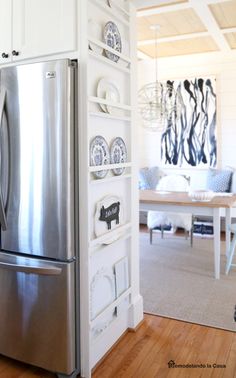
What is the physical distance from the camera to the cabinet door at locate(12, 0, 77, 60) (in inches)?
75.9

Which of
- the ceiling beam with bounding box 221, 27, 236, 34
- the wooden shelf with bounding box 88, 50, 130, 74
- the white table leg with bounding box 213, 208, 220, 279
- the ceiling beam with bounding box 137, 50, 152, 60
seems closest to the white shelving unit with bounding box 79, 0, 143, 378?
the wooden shelf with bounding box 88, 50, 130, 74

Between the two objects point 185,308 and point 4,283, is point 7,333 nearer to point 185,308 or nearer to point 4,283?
point 4,283

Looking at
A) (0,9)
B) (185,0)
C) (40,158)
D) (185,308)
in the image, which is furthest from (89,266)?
(185,0)

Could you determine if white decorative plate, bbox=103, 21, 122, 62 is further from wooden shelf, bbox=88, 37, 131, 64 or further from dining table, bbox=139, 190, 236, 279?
dining table, bbox=139, 190, 236, 279

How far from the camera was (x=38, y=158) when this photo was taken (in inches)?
76.2

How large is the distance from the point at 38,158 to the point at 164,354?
1434mm

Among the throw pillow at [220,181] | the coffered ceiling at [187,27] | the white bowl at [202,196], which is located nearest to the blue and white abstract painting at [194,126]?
the throw pillow at [220,181]

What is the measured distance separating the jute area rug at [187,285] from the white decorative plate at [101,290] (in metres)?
0.73

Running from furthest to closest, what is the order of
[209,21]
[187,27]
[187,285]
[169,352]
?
1. [187,27]
2. [209,21]
3. [187,285]
4. [169,352]

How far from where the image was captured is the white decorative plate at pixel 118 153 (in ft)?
7.41

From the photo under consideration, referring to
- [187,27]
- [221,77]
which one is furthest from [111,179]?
[221,77]

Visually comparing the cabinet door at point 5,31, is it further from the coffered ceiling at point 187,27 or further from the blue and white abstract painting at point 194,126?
the blue and white abstract painting at point 194,126

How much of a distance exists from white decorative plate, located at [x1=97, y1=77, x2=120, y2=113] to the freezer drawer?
3.15 ft

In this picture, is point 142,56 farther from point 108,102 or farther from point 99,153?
point 99,153
